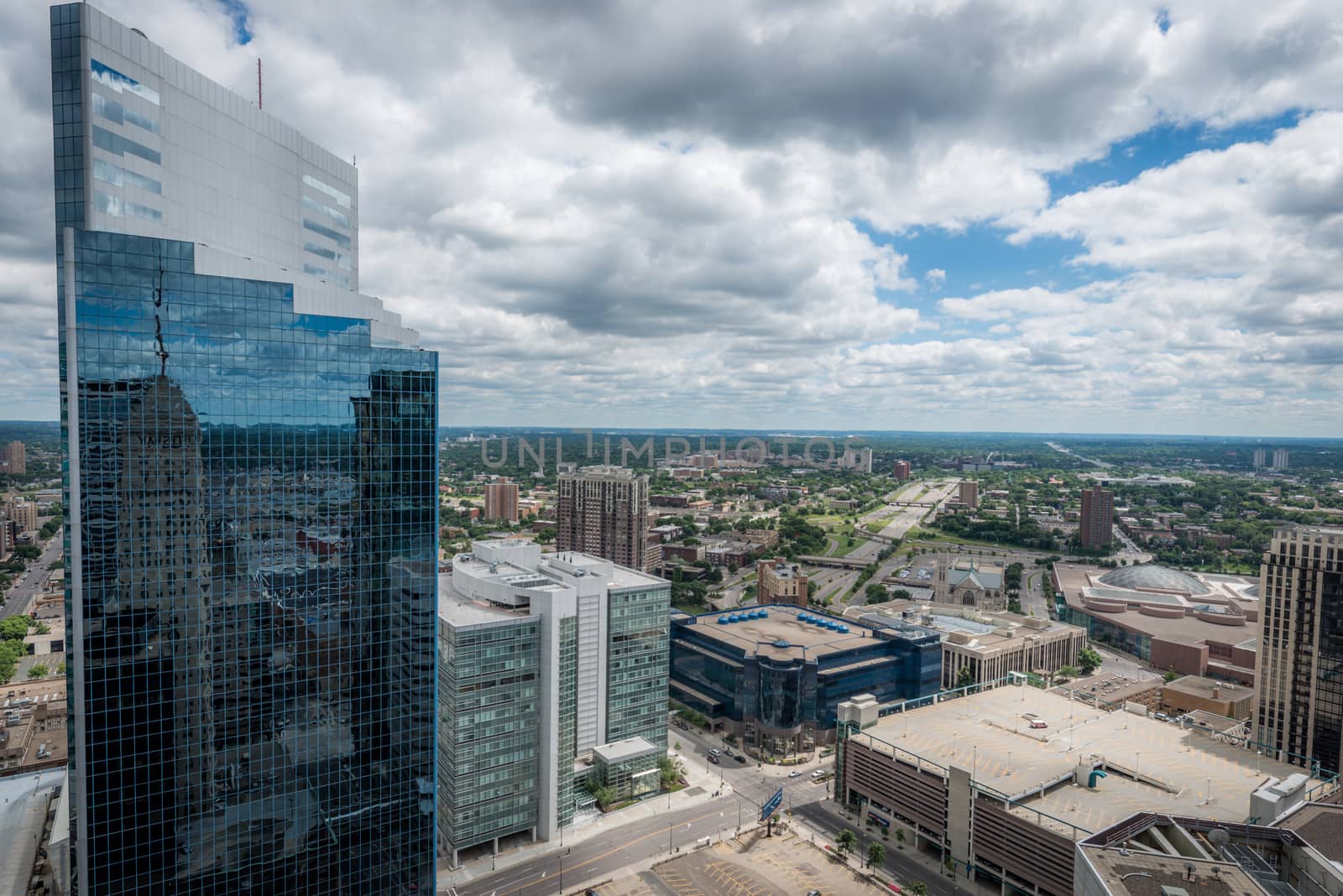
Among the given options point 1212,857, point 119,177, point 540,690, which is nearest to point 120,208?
point 119,177

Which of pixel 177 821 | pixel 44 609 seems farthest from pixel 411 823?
pixel 44 609

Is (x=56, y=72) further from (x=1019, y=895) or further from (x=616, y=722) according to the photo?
(x=1019, y=895)

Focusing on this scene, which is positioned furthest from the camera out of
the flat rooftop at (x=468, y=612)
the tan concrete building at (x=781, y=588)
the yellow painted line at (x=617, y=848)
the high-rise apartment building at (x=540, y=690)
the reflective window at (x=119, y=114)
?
the tan concrete building at (x=781, y=588)

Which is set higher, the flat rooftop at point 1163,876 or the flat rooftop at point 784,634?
the flat rooftop at point 1163,876

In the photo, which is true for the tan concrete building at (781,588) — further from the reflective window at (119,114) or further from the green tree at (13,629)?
the green tree at (13,629)

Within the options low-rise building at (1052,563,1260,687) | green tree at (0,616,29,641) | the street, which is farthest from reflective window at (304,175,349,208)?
low-rise building at (1052,563,1260,687)

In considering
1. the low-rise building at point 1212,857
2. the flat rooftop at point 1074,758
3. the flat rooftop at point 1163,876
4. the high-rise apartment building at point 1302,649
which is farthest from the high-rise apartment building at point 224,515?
the high-rise apartment building at point 1302,649
